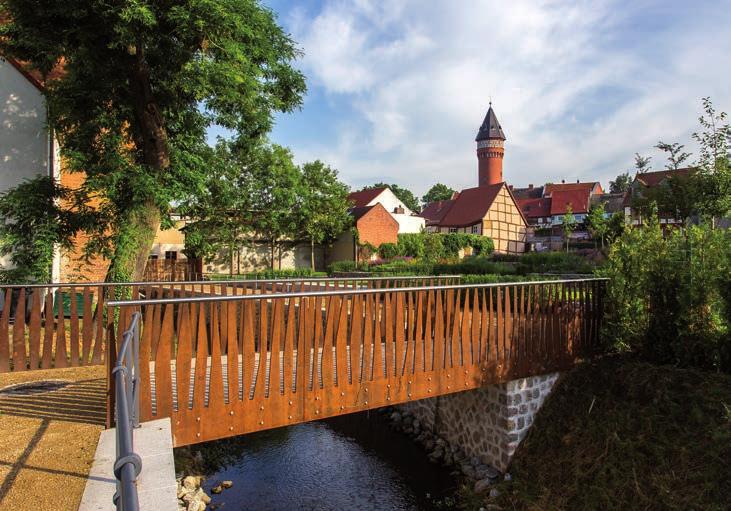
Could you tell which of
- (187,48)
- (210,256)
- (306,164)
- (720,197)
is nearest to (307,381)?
(187,48)

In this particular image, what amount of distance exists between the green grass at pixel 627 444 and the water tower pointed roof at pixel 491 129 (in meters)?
64.6

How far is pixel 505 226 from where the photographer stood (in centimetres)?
4647

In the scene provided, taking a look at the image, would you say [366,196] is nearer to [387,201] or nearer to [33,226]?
[387,201]

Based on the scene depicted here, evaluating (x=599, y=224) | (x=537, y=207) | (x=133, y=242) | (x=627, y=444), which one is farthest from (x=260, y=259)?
(x=537, y=207)

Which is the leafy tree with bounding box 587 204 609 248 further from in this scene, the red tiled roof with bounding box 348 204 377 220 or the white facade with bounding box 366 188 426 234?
the red tiled roof with bounding box 348 204 377 220

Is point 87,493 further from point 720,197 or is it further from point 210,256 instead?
point 210,256

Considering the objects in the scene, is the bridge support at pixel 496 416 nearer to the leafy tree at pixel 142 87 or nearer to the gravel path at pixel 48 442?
the gravel path at pixel 48 442

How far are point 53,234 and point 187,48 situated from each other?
5.08 meters

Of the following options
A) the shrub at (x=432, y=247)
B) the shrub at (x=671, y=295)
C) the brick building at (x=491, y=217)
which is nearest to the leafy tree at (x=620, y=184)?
the brick building at (x=491, y=217)

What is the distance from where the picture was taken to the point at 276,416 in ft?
→ 16.3

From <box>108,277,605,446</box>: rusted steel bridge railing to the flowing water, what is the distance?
2.34 meters

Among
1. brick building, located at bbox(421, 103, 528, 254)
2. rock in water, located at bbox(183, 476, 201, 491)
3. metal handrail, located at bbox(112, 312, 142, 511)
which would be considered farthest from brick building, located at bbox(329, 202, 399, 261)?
metal handrail, located at bbox(112, 312, 142, 511)

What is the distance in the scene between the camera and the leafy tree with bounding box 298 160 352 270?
32031 mm

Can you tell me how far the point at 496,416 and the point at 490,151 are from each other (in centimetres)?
6489
